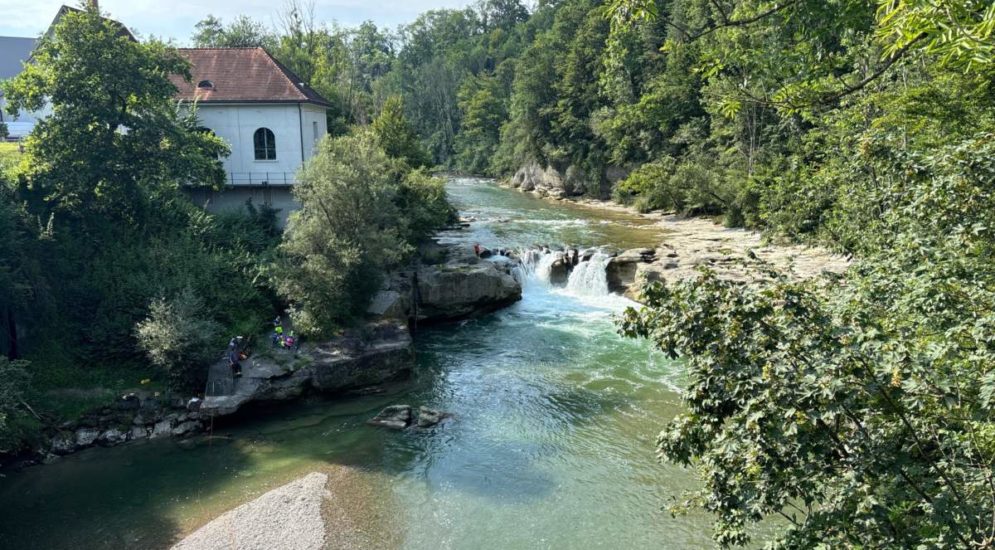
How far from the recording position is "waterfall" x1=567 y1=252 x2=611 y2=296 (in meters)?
28.5

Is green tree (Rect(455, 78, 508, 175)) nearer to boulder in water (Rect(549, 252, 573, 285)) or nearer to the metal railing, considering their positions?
boulder in water (Rect(549, 252, 573, 285))

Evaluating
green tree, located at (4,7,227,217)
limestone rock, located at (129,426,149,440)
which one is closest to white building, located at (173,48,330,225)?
green tree, located at (4,7,227,217)

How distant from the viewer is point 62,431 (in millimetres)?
16297

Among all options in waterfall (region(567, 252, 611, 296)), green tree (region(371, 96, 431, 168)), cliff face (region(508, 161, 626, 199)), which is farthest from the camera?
cliff face (region(508, 161, 626, 199))

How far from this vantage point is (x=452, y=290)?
2572cm

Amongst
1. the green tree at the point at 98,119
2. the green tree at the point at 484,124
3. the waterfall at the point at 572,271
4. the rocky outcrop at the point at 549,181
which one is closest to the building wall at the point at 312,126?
the green tree at the point at 98,119

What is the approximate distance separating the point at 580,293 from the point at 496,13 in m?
106

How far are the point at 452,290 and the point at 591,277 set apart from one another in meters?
6.66

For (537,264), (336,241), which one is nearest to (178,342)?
(336,241)

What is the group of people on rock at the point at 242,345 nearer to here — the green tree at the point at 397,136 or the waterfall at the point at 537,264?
the waterfall at the point at 537,264

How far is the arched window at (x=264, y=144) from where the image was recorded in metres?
28.5

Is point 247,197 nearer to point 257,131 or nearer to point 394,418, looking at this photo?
point 257,131

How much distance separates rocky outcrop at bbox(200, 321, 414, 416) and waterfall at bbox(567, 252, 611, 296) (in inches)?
415

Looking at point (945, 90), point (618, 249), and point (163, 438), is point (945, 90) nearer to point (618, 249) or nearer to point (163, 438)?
point (618, 249)
